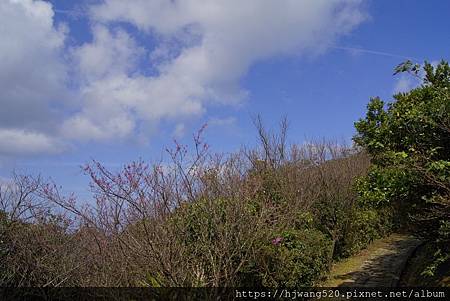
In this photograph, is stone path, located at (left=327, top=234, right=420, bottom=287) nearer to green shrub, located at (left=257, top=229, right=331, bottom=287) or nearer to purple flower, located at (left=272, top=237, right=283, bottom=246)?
green shrub, located at (left=257, top=229, right=331, bottom=287)

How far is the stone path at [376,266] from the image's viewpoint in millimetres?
10973

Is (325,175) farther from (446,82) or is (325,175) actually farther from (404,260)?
(446,82)

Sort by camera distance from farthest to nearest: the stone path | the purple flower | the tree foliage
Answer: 1. the stone path
2. the purple flower
3. the tree foliage

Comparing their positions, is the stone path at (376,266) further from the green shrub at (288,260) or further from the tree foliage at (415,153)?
the tree foliage at (415,153)

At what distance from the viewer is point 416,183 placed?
6867 millimetres

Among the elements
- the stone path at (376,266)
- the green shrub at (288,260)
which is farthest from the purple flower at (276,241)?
the stone path at (376,266)

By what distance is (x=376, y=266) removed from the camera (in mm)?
12867

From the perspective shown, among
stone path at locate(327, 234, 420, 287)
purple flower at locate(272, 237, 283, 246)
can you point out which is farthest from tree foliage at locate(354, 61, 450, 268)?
stone path at locate(327, 234, 420, 287)

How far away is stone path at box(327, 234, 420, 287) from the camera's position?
1097cm

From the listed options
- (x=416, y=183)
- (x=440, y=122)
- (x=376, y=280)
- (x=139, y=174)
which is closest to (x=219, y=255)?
(x=139, y=174)

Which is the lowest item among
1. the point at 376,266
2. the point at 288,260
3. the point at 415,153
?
the point at 376,266

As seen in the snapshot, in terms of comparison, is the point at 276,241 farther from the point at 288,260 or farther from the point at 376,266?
the point at 376,266

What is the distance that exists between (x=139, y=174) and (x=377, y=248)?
12.6 m

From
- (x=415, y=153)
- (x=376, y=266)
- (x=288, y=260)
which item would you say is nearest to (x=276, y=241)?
(x=288, y=260)
